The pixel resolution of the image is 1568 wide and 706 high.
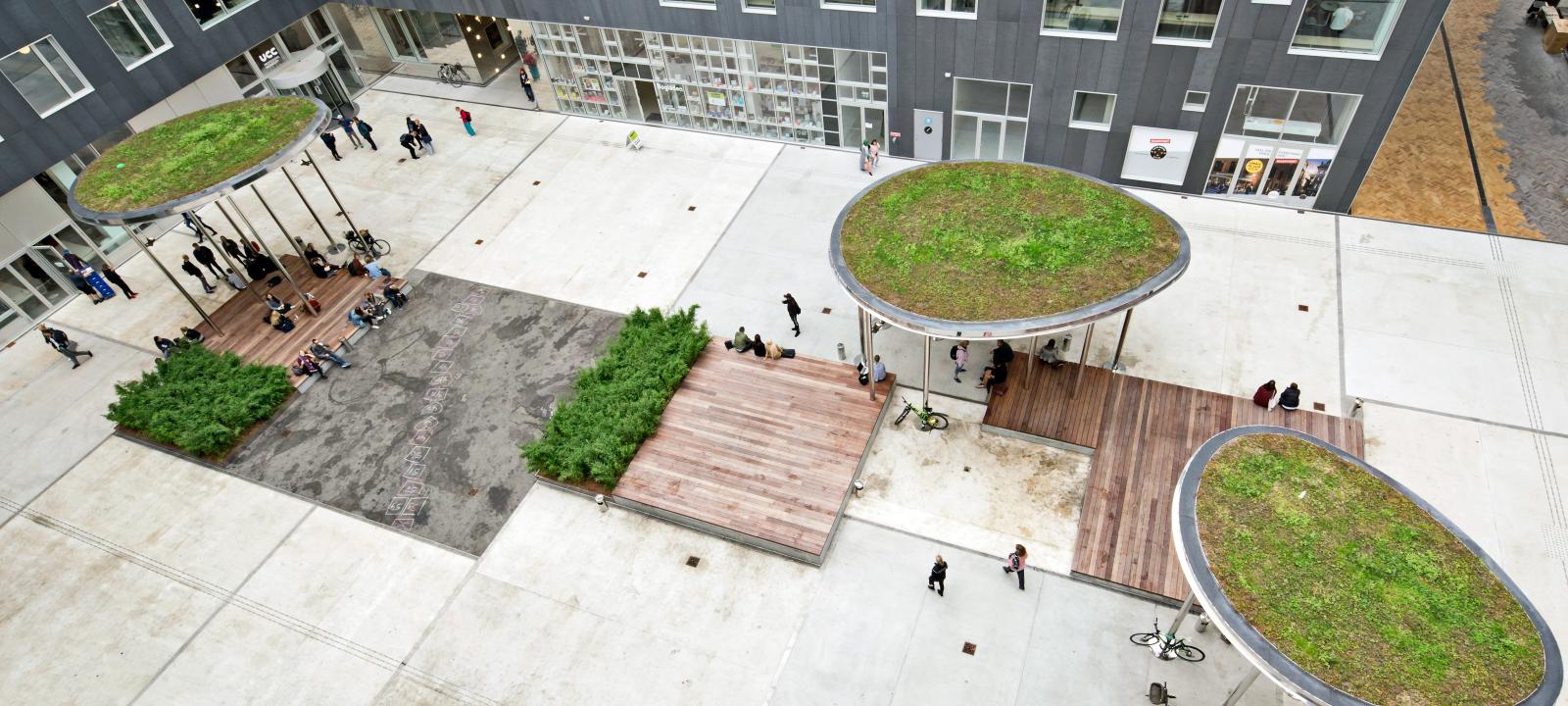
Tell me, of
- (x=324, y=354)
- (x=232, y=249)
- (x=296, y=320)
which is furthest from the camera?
(x=232, y=249)

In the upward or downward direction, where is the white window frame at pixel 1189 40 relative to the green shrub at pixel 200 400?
upward

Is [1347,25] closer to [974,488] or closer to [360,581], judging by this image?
[974,488]

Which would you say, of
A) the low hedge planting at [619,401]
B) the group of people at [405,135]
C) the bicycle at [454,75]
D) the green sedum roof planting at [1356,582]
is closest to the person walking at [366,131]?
the group of people at [405,135]

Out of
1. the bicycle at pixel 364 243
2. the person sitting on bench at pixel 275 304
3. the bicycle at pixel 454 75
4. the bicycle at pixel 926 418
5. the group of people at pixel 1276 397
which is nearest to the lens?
the group of people at pixel 1276 397

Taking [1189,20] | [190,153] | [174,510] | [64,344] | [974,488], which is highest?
[1189,20]

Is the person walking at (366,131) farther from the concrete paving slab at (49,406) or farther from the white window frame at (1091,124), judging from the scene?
the white window frame at (1091,124)

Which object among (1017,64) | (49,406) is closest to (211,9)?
(49,406)
